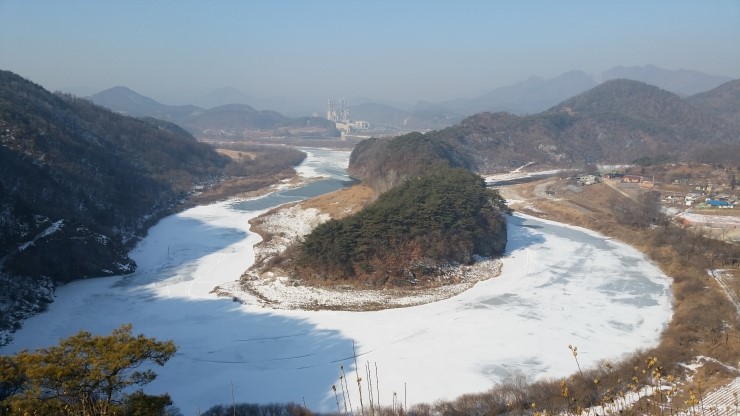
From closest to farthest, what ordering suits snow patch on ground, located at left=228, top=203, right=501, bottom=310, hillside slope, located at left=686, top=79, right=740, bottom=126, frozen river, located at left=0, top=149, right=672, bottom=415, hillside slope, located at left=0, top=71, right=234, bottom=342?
frozen river, located at left=0, top=149, right=672, bottom=415
snow patch on ground, located at left=228, top=203, right=501, bottom=310
hillside slope, located at left=0, top=71, right=234, bottom=342
hillside slope, located at left=686, top=79, right=740, bottom=126

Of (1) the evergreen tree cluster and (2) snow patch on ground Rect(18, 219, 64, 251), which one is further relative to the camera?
(1) the evergreen tree cluster

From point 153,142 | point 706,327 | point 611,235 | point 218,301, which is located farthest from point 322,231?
point 153,142

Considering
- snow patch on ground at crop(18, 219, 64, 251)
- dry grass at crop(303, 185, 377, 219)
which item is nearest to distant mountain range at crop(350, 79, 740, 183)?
dry grass at crop(303, 185, 377, 219)

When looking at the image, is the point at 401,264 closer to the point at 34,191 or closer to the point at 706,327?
the point at 706,327

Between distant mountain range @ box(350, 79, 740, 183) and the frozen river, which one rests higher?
distant mountain range @ box(350, 79, 740, 183)

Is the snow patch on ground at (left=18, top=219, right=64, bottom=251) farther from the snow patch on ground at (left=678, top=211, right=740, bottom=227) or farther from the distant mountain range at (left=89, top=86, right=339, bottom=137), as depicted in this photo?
the distant mountain range at (left=89, top=86, right=339, bottom=137)

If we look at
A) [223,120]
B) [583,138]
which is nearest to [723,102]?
[583,138]

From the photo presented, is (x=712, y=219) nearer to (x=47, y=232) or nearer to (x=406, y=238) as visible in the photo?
(x=406, y=238)
